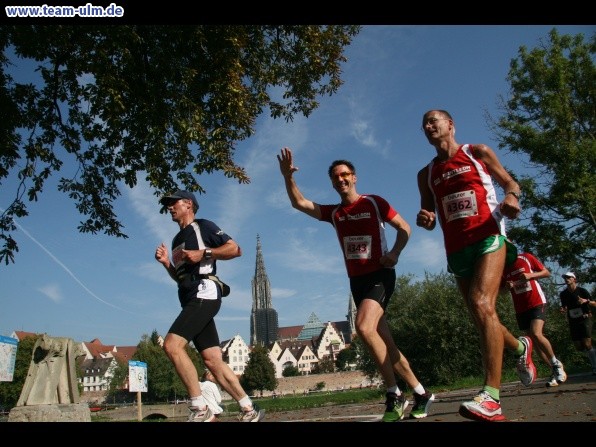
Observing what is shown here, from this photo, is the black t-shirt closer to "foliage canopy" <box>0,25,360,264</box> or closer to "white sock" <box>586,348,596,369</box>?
"white sock" <box>586,348,596,369</box>

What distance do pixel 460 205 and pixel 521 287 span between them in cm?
522

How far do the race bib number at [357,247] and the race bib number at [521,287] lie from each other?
4.48 metres

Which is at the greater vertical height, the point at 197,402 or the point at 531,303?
the point at 531,303

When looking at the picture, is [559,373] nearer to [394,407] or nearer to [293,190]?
[394,407]

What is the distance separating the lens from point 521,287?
8.61m

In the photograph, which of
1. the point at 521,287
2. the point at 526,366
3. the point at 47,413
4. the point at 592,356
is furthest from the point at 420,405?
the point at 592,356

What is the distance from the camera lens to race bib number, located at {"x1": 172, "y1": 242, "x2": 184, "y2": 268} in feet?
17.7

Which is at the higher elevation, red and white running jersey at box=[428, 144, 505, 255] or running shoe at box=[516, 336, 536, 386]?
red and white running jersey at box=[428, 144, 505, 255]

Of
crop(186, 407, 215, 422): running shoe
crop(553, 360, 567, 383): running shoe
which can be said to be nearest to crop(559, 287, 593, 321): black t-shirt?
crop(553, 360, 567, 383): running shoe

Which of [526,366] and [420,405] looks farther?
[526,366]

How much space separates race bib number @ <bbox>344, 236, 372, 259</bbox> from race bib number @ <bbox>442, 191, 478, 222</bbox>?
114cm

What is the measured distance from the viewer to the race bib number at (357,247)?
5.25 meters

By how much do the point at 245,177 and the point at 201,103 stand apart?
167 cm
